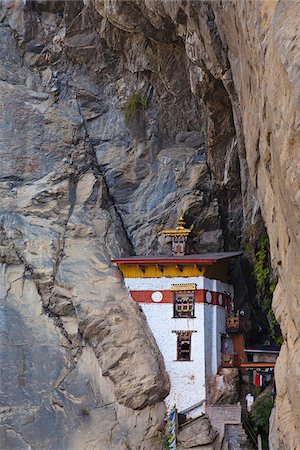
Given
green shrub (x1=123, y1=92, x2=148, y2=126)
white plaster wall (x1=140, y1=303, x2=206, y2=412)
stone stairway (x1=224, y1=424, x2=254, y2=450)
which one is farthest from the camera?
green shrub (x1=123, y1=92, x2=148, y2=126)

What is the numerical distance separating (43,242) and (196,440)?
29.8 ft

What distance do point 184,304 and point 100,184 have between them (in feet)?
20.8

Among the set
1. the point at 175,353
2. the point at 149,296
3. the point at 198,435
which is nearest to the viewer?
the point at 198,435

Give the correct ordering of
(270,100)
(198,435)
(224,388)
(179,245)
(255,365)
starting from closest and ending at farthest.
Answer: (270,100)
(198,435)
(224,388)
(255,365)
(179,245)

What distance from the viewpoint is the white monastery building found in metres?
22.6

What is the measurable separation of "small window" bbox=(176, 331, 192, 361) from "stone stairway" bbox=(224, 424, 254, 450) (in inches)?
110

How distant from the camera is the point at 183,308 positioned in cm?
2327

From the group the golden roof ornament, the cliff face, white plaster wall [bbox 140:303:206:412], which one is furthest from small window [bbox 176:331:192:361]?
the golden roof ornament

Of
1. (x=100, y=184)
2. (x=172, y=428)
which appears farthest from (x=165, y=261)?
(x=172, y=428)

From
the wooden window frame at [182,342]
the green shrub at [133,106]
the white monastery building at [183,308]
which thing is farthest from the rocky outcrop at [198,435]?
the green shrub at [133,106]

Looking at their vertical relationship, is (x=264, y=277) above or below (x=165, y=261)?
below

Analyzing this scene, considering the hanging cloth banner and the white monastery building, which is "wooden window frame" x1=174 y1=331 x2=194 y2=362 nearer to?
the white monastery building

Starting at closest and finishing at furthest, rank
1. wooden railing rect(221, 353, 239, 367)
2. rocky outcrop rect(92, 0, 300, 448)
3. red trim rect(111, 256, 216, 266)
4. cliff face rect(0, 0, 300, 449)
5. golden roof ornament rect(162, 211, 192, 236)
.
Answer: rocky outcrop rect(92, 0, 300, 448) < cliff face rect(0, 0, 300, 449) < red trim rect(111, 256, 216, 266) < wooden railing rect(221, 353, 239, 367) < golden roof ornament rect(162, 211, 192, 236)

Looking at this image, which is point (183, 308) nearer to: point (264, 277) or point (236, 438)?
point (264, 277)
